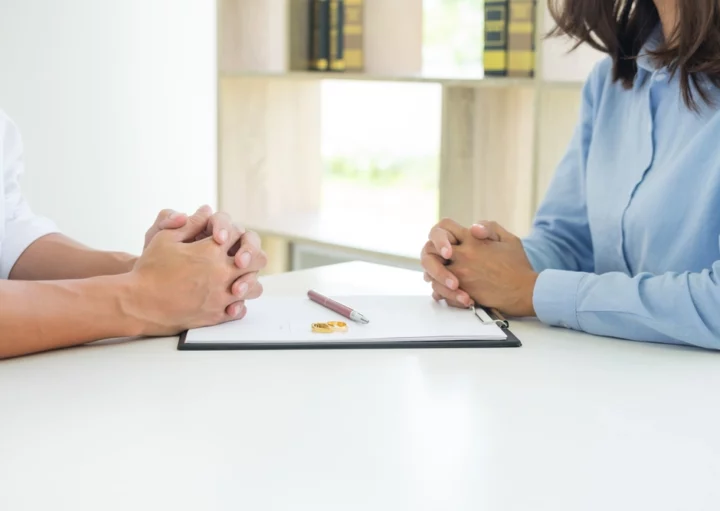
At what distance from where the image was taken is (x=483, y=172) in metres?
2.82

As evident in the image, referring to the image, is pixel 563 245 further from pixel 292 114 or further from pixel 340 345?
pixel 292 114

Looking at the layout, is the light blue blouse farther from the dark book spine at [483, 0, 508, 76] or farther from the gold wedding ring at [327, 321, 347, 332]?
the dark book spine at [483, 0, 508, 76]

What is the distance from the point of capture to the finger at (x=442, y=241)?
1464 mm

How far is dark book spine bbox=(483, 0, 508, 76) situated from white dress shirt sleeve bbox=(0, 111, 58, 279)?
1361 mm

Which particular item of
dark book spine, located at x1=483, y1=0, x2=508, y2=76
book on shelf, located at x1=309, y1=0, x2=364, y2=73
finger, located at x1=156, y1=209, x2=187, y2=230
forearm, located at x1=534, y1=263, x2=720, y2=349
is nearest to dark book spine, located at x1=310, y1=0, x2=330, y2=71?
book on shelf, located at x1=309, y1=0, x2=364, y2=73

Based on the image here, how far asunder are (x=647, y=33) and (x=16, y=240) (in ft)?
3.72

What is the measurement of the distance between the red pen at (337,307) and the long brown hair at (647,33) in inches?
23.3

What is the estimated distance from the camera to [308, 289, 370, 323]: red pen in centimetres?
129

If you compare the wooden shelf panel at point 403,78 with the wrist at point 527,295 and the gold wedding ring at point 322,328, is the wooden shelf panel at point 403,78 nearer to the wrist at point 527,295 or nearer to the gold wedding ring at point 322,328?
the wrist at point 527,295

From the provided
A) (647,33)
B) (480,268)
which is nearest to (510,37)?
(647,33)

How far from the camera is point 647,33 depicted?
1.64 meters

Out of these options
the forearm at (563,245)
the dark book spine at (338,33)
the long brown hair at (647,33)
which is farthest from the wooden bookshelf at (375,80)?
the forearm at (563,245)

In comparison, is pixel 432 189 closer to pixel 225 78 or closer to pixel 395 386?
pixel 225 78

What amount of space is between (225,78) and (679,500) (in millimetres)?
2729
